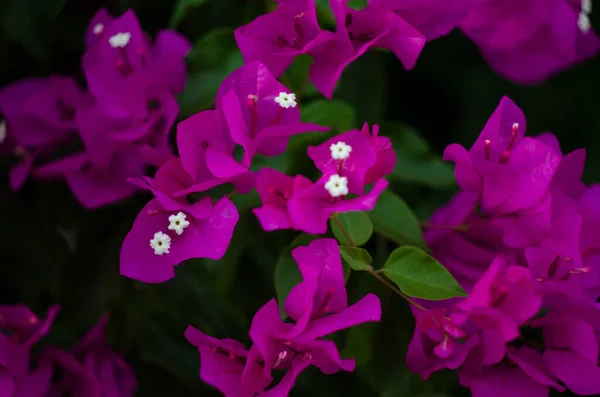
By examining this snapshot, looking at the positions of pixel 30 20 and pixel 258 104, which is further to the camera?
pixel 30 20

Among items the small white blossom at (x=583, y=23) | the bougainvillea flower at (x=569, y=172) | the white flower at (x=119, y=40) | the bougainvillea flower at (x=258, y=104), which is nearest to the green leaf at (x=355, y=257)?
the bougainvillea flower at (x=258, y=104)

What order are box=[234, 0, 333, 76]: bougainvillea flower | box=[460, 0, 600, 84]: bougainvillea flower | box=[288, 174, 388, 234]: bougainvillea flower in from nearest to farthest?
1. box=[288, 174, 388, 234]: bougainvillea flower
2. box=[234, 0, 333, 76]: bougainvillea flower
3. box=[460, 0, 600, 84]: bougainvillea flower

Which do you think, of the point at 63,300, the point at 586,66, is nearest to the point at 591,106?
the point at 586,66

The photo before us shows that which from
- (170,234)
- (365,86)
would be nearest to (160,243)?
(170,234)

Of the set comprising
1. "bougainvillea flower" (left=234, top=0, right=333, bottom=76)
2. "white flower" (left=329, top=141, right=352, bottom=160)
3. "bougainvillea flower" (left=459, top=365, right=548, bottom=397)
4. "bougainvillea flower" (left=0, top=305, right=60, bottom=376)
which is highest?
"bougainvillea flower" (left=234, top=0, right=333, bottom=76)

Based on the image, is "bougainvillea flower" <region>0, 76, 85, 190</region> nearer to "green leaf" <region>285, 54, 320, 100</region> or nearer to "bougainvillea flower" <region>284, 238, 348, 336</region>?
"green leaf" <region>285, 54, 320, 100</region>

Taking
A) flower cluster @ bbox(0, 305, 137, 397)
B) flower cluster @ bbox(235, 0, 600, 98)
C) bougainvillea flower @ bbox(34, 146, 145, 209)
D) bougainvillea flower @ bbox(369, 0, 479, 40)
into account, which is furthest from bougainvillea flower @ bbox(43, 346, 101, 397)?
bougainvillea flower @ bbox(369, 0, 479, 40)

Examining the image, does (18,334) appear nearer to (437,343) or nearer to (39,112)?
(39,112)

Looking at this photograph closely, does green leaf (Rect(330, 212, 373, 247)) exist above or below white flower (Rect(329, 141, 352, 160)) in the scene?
below
